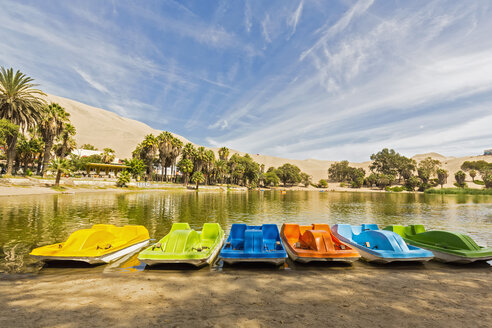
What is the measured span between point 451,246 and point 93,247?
49.9 feet

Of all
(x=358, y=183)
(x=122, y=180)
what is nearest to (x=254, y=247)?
(x=122, y=180)

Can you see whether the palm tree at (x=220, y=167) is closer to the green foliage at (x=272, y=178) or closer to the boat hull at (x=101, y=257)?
the green foliage at (x=272, y=178)

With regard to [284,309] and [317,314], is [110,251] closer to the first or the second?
[284,309]

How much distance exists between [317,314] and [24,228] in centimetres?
1932

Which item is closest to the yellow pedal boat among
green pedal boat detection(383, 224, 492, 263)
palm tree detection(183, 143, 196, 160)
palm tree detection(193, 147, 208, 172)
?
green pedal boat detection(383, 224, 492, 263)

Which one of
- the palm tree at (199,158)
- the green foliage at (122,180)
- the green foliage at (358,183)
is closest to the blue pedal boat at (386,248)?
the green foliage at (122,180)

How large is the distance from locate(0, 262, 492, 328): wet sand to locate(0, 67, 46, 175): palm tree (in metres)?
49.8

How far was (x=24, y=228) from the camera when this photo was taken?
50.8ft

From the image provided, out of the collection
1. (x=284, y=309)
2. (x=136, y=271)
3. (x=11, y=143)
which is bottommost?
(x=136, y=271)

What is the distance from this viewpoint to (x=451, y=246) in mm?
10258

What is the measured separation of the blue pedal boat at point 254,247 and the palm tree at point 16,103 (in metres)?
49.5

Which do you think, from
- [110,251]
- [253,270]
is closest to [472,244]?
[253,270]

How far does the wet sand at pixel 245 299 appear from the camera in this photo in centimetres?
483

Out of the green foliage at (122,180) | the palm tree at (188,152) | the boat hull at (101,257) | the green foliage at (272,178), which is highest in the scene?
the palm tree at (188,152)
